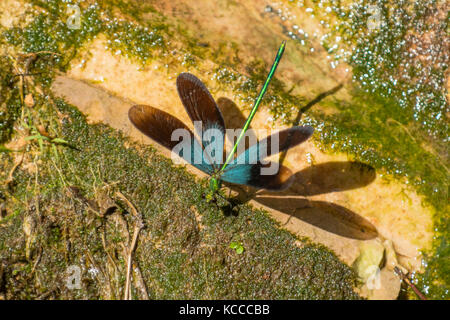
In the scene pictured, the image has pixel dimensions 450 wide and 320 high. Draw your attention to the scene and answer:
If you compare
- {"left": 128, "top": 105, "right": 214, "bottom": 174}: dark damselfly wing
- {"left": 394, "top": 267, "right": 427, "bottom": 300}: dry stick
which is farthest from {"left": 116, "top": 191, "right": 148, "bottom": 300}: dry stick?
{"left": 394, "top": 267, "right": 427, "bottom": 300}: dry stick

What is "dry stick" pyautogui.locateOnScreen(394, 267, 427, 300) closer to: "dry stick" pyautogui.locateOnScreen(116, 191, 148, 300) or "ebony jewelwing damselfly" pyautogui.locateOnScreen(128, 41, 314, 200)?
"ebony jewelwing damselfly" pyautogui.locateOnScreen(128, 41, 314, 200)

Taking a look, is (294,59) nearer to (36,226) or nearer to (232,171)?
(232,171)

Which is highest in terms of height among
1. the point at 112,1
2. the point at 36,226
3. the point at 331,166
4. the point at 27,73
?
the point at 112,1

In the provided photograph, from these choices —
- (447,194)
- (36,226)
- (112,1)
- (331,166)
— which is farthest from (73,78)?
(447,194)

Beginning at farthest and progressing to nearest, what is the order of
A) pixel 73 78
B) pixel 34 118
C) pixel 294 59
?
pixel 294 59
pixel 73 78
pixel 34 118

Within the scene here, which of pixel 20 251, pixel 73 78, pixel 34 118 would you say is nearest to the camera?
pixel 20 251

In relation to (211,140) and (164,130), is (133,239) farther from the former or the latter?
(211,140)

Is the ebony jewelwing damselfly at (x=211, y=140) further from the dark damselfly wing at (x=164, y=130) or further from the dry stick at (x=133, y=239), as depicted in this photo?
the dry stick at (x=133, y=239)

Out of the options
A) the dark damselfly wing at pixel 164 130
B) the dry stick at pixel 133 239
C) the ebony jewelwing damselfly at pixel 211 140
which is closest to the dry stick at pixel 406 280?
the ebony jewelwing damselfly at pixel 211 140

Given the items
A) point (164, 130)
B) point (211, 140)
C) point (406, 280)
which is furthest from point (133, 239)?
point (406, 280)
